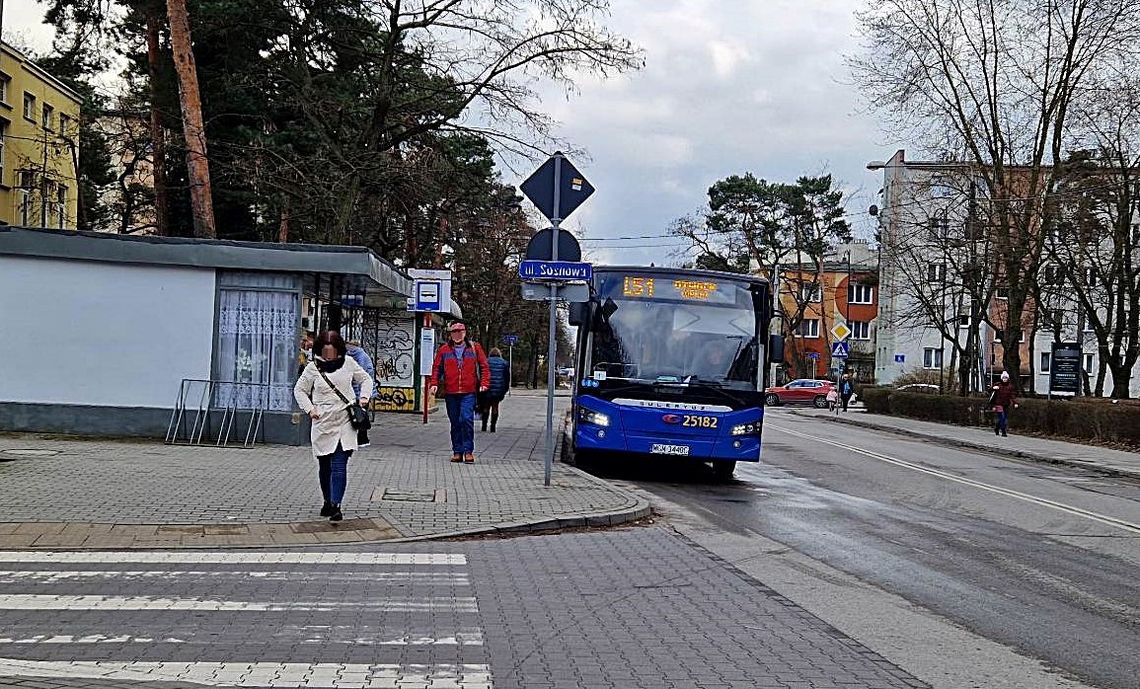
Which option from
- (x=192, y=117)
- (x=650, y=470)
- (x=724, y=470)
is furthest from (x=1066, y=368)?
(x=192, y=117)

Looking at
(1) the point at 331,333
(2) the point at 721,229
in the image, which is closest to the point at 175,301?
(1) the point at 331,333

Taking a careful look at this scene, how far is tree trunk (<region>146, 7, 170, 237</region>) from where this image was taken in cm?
2675

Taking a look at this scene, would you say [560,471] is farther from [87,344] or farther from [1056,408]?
[1056,408]

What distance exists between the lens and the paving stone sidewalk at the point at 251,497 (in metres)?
9.84

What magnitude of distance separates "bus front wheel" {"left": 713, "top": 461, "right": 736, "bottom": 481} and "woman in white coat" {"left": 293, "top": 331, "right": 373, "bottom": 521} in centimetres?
774

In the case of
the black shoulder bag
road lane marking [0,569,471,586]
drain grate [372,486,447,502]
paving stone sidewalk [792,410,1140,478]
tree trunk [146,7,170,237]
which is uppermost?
tree trunk [146,7,170,237]

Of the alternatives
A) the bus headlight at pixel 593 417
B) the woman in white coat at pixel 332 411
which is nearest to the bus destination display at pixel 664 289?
the bus headlight at pixel 593 417

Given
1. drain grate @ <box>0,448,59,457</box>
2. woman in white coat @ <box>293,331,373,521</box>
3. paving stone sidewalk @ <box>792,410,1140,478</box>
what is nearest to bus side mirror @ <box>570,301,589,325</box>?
woman in white coat @ <box>293,331,373,521</box>

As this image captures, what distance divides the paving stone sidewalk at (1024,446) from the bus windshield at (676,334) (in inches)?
360

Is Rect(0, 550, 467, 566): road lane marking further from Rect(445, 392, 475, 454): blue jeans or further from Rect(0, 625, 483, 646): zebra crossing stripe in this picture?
Rect(445, 392, 475, 454): blue jeans

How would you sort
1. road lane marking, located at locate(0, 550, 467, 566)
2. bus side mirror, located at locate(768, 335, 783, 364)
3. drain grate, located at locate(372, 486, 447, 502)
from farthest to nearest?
bus side mirror, located at locate(768, 335, 783, 364), drain grate, located at locate(372, 486, 447, 502), road lane marking, located at locate(0, 550, 467, 566)

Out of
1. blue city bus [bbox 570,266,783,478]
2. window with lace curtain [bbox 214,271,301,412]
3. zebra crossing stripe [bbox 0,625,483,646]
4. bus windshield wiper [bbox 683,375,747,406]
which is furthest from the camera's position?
window with lace curtain [bbox 214,271,301,412]

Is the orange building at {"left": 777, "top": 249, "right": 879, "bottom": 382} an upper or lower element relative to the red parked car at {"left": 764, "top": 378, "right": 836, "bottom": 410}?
upper

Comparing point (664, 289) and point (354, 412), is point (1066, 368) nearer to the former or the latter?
point (664, 289)
